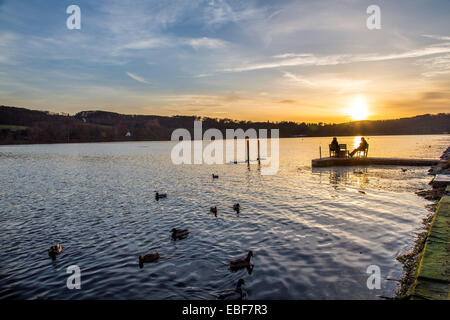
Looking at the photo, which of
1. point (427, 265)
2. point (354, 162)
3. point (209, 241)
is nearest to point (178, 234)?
point (209, 241)

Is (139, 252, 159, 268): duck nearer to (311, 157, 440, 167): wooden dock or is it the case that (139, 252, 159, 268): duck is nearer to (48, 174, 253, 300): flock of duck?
(48, 174, 253, 300): flock of duck

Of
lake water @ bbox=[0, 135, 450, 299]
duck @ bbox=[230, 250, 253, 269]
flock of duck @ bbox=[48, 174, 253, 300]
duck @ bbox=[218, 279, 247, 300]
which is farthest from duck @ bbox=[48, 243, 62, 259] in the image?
duck @ bbox=[218, 279, 247, 300]

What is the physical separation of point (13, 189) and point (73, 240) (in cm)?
1978

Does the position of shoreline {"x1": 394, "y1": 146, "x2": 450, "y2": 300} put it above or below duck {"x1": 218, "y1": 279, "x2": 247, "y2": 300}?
above

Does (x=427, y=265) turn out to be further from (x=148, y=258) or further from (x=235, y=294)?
(x=148, y=258)

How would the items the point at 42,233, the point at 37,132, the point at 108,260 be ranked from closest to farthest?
the point at 108,260, the point at 42,233, the point at 37,132

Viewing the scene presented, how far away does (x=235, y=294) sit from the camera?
26.1 feet

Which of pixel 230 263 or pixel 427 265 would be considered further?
pixel 230 263

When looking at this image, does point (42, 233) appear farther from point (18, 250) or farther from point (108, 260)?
point (108, 260)

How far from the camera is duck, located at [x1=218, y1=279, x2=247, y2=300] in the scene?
780 cm

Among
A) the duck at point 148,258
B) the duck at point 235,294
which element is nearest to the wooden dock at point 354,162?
the duck at point 148,258
